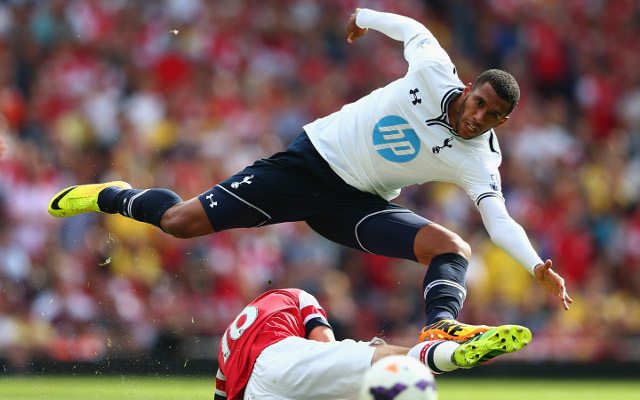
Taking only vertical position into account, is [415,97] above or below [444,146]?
above

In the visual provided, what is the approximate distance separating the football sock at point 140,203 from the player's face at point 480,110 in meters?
2.21

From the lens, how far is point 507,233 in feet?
21.6

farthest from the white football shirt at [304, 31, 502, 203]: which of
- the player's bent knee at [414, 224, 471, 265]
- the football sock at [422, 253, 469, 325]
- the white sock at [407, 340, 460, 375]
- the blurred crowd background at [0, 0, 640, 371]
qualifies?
the blurred crowd background at [0, 0, 640, 371]

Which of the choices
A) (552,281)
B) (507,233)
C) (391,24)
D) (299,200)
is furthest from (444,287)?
(391,24)

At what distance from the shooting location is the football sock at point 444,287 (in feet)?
21.2

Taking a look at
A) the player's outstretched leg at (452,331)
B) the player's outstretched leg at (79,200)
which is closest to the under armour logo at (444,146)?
the player's outstretched leg at (452,331)

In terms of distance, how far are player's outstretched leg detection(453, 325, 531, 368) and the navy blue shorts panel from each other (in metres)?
1.69

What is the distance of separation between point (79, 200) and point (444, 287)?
117 inches

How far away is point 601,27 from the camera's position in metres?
16.0

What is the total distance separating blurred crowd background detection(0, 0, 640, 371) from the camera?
1149cm

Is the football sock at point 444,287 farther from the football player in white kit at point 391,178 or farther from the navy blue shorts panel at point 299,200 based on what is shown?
the navy blue shorts panel at point 299,200

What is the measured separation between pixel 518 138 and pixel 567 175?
84 centimetres

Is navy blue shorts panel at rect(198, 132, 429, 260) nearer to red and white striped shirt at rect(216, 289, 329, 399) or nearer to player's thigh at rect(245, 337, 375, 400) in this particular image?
red and white striped shirt at rect(216, 289, 329, 399)

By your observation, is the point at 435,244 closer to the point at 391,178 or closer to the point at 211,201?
the point at 391,178
